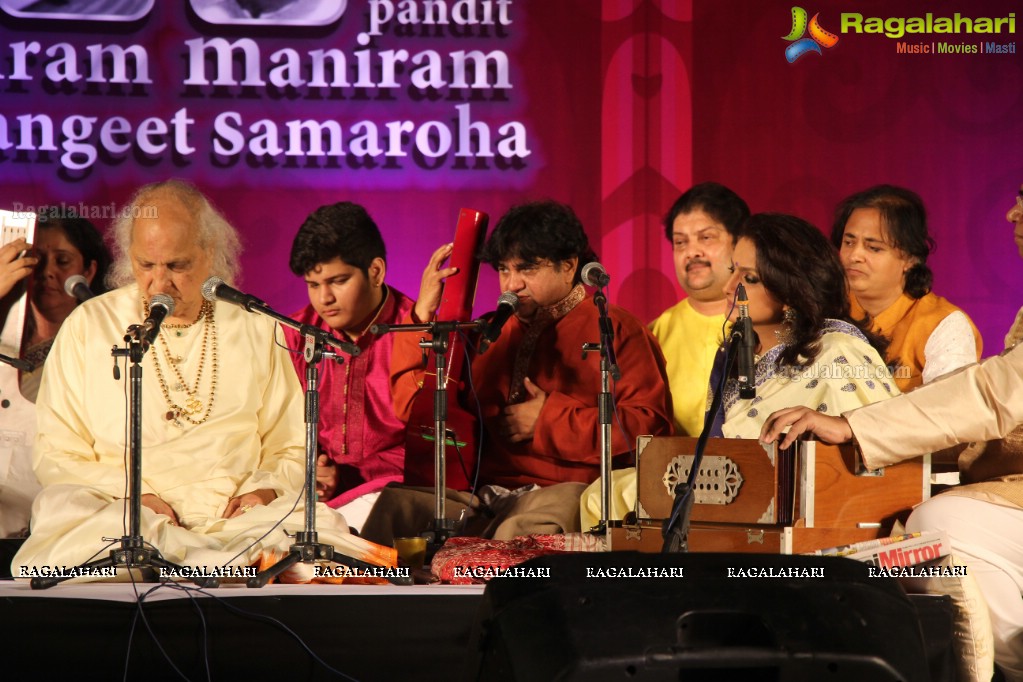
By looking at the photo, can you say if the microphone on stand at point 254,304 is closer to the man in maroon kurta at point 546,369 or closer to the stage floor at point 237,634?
the stage floor at point 237,634

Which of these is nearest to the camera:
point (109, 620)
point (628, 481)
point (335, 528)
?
point (109, 620)

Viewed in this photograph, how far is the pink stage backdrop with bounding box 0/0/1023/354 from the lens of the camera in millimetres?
5719

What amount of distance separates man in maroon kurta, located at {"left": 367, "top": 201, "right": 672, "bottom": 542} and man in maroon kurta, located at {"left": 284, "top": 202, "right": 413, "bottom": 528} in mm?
114

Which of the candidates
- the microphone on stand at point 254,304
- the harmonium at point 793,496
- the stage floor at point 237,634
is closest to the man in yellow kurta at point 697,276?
the harmonium at point 793,496

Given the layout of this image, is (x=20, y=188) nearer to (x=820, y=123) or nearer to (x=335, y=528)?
(x=335, y=528)

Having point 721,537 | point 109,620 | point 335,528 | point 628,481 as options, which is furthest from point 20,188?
point 721,537

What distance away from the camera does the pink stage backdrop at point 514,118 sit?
5.72 metres

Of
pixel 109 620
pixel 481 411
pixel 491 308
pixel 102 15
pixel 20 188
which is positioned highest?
pixel 102 15

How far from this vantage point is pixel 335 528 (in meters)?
4.68

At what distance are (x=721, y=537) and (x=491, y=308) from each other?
2028 mm

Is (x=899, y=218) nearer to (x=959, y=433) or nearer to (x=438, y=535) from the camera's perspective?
(x=959, y=433)

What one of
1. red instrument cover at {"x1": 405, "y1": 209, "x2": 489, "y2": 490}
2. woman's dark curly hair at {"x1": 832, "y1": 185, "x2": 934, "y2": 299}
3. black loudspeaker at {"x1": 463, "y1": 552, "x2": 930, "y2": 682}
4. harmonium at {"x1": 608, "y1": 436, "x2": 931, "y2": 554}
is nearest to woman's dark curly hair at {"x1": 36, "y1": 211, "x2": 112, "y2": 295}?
red instrument cover at {"x1": 405, "y1": 209, "x2": 489, "y2": 490}

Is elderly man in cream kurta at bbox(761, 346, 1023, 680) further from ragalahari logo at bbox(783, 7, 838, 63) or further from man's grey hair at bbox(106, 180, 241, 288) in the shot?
man's grey hair at bbox(106, 180, 241, 288)

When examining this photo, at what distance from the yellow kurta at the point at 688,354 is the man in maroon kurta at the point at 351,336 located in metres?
1.31
